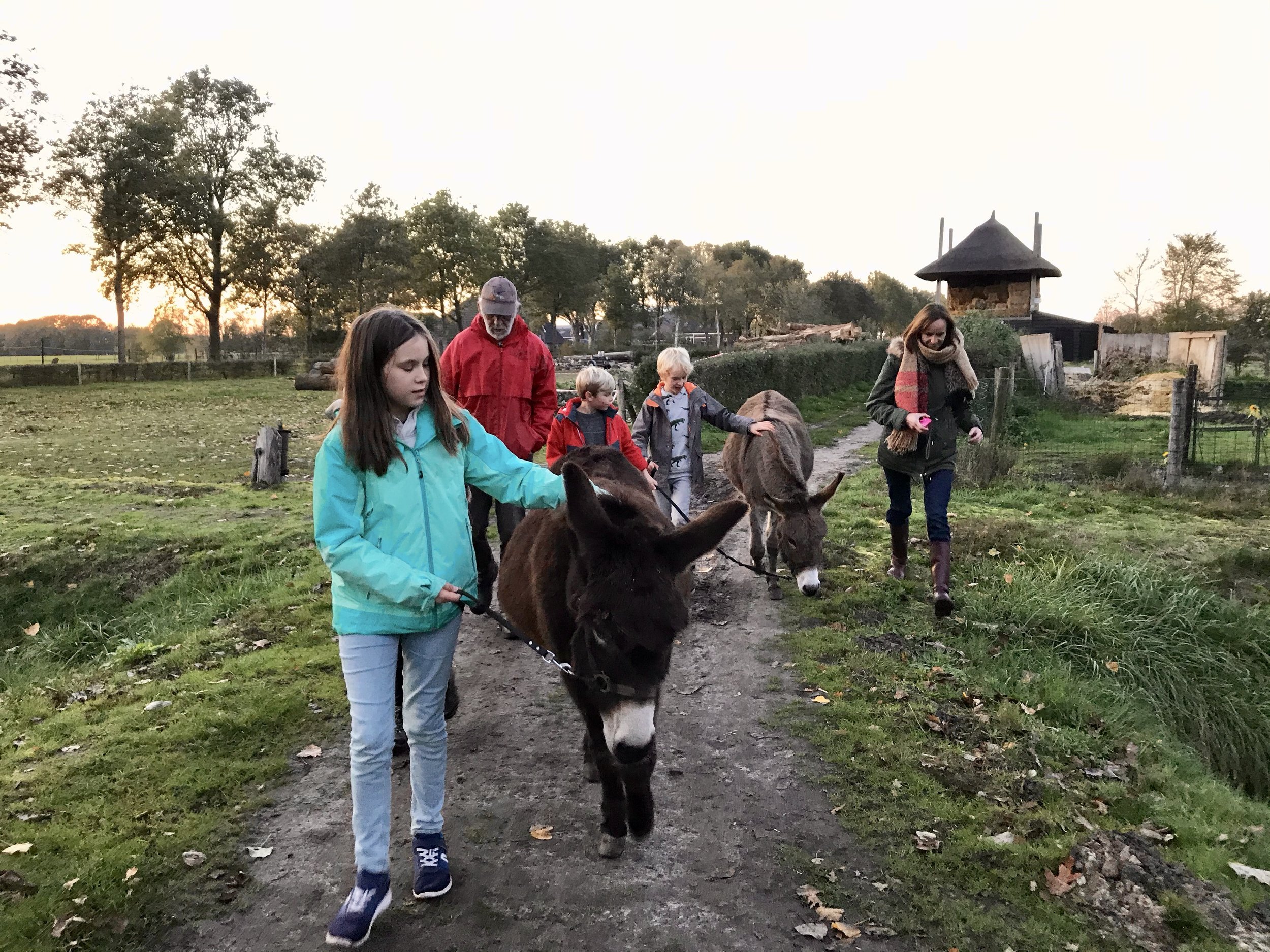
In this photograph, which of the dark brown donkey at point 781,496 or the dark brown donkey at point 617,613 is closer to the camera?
the dark brown donkey at point 617,613

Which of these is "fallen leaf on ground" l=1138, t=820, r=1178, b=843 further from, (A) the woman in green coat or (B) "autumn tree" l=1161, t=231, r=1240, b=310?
(B) "autumn tree" l=1161, t=231, r=1240, b=310

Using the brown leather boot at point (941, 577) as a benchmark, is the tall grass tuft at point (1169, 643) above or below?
below

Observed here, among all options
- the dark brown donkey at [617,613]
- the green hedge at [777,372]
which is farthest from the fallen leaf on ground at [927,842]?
the green hedge at [777,372]

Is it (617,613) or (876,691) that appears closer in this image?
(617,613)

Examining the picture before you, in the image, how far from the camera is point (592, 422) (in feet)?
18.7

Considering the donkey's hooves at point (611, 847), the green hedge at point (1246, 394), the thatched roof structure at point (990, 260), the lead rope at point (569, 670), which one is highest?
the thatched roof structure at point (990, 260)

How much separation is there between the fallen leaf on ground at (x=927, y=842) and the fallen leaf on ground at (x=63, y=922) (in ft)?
11.8

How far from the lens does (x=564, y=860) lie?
3.49 m

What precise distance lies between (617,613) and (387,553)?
91cm

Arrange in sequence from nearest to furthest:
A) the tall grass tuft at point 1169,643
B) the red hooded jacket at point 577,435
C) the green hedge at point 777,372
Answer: the red hooded jacket at point 577,435
the tall grass tuft at point 1169,643
the green hedge at point 777,372

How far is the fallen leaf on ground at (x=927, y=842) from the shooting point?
11.8 ft

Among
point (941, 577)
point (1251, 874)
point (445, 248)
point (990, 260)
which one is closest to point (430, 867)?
point (1251, 874)

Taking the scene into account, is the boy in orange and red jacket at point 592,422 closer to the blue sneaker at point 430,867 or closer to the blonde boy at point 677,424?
the blonde boy at point 677,424

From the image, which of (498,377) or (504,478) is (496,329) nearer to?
(498,377)
